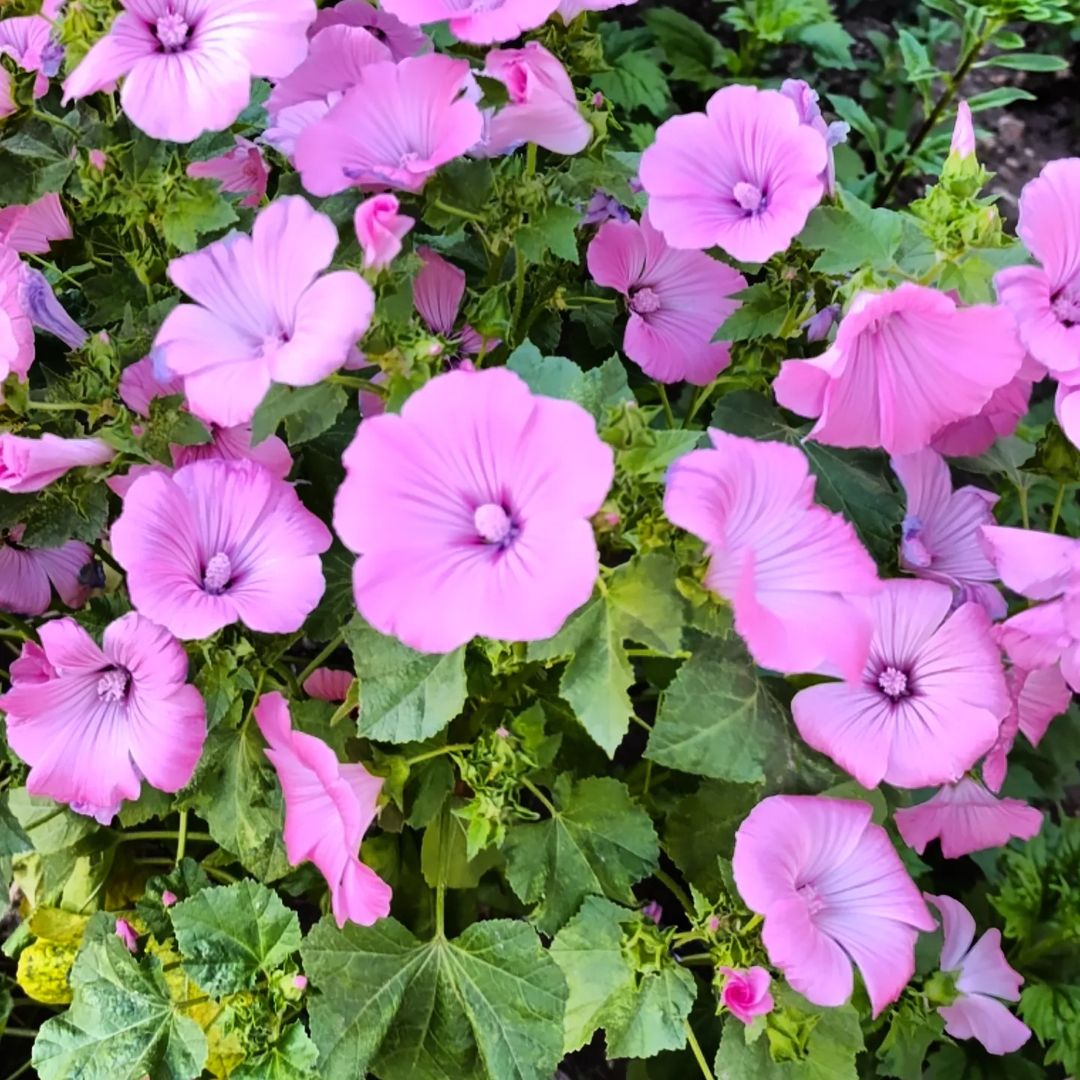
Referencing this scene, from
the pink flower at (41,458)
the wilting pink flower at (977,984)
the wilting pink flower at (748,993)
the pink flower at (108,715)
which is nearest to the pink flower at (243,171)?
the pink flower at (41,458)

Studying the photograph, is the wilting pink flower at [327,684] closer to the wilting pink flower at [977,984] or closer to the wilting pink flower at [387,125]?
the wilting pink flower at [387,125]

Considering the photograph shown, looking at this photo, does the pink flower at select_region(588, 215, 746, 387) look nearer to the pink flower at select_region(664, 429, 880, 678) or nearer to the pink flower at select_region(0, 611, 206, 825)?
the pink flower at select_region(664, 429, 880, 678)

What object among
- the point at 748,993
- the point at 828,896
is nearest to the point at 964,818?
the point at 828,896

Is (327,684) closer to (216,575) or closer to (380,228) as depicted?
(216,575)

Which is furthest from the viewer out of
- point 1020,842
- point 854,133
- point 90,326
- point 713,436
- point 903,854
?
point 854,133

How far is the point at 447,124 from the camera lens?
76 cm

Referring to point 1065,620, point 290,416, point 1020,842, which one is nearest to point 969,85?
point 1020,842

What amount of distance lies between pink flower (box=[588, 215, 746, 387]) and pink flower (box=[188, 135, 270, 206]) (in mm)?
304

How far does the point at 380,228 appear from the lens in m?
0.69

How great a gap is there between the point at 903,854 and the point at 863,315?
0.78 m

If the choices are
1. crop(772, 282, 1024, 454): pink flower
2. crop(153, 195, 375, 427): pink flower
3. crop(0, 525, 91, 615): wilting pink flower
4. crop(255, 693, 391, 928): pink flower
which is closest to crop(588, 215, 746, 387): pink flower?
crop(772, 282, 1024, 454): pink flower

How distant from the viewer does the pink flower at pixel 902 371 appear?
0.71 meters

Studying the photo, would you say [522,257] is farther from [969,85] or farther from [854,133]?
[969,85]

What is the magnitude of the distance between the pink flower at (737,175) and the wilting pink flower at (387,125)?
6.4 inches
